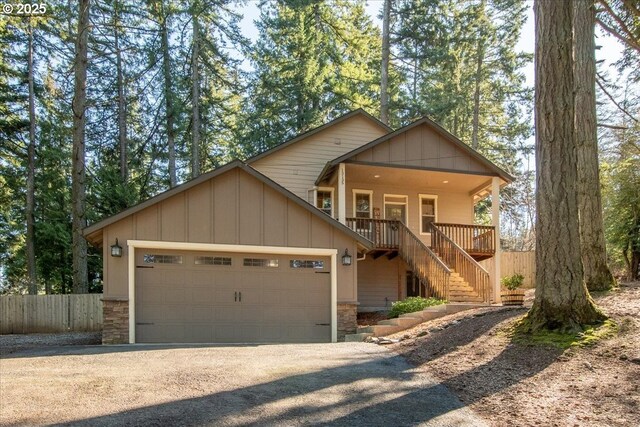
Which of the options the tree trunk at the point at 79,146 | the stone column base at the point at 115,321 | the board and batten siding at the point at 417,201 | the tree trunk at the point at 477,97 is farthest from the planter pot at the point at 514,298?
the tree trunk at the point at 477,97

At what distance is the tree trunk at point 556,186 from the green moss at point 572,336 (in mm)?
125

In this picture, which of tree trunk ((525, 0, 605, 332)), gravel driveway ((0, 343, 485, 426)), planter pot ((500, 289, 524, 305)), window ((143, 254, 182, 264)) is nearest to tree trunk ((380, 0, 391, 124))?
planter pot ((500, 289, 524, 305))

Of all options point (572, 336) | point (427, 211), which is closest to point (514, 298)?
point (572, 336)

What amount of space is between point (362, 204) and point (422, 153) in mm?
2837

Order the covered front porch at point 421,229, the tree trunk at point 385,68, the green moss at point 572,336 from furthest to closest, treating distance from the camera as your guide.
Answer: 1. the tree trunk at point 385,68
2. the covered front porch at point 421,229
3. the green moss at point 572,336

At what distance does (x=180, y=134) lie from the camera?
72.2 feet

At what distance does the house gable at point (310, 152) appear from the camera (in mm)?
14781

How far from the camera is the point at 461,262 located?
1242 cm

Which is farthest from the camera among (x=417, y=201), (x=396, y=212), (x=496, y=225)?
(x=417, y=201)

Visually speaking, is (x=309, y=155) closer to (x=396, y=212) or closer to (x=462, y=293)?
(x=396, y=212)

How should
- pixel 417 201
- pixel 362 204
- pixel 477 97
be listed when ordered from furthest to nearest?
pixel 477 97 < pixel 417 201 < pixel 362 204

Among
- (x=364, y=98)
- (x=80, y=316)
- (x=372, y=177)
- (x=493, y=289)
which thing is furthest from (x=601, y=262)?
(x=364, y=98)

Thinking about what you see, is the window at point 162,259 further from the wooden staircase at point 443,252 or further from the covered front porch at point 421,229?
the wooden staircase at point 443,252

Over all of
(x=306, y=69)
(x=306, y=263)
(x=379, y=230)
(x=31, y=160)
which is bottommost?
(x=306, y=263)
